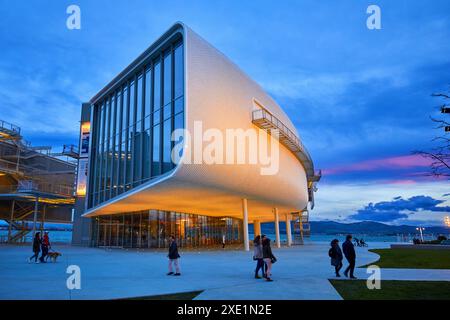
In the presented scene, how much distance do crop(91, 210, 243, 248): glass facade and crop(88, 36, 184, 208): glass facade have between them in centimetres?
317

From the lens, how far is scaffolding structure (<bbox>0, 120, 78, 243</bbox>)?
39.2 m

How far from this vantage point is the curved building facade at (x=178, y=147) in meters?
22.3

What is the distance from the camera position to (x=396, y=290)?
924 centimetres

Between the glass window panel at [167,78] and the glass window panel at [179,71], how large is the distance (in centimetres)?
69

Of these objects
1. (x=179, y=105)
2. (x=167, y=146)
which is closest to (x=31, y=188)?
(x=167, y=146)

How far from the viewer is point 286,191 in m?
35.9

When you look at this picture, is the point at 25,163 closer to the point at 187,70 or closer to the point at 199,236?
the point at 199,236

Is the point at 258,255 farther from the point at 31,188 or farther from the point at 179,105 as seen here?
the point at 31,188

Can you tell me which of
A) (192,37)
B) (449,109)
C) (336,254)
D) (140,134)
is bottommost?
(336,254)

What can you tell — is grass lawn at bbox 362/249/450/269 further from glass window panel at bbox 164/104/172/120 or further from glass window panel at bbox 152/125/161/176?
glass window panel at bbox 164/104/172/120

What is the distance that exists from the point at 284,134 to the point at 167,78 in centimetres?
1228
